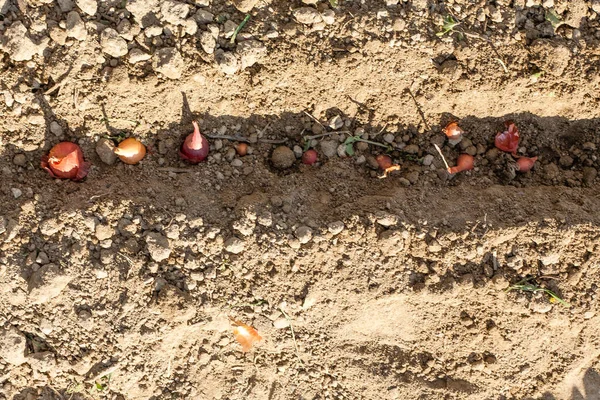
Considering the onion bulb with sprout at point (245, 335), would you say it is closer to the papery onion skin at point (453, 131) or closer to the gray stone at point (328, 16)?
the papery onion skin at point (453, 131)

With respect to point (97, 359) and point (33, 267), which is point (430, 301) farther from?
point (33, 267)

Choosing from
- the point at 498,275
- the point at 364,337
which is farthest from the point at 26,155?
the point at 498,275

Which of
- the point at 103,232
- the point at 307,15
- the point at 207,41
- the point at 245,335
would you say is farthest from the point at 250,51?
the point at 245,335

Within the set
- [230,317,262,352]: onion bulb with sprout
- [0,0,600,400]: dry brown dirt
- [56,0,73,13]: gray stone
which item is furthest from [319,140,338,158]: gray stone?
[56,0,73,13]: gray stone

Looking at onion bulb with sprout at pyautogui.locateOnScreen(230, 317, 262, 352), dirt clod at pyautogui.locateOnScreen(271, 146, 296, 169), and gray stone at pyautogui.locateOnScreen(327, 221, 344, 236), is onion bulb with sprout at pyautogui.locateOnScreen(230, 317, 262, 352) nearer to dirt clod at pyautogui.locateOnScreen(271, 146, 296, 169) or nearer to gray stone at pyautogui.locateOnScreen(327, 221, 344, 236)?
gray stone at pyautogui.locateOnScreen(327, 221, 344, 236)

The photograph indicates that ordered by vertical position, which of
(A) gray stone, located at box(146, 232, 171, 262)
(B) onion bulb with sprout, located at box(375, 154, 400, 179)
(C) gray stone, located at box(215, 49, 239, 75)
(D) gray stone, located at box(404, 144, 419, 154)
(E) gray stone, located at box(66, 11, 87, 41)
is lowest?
(A) gray stone, located at box(146, 232, 171, 262)
